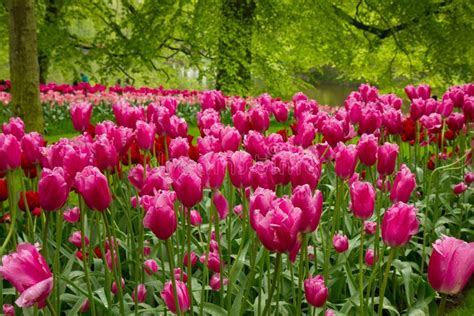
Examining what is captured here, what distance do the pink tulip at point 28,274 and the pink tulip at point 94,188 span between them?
1.22 ft

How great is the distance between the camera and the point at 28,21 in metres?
6.52

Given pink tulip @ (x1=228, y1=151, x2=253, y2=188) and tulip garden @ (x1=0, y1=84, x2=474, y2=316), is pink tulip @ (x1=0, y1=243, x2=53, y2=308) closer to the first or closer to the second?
tulip garden @ (x1=0, y1=84, x2=474, y2=316)

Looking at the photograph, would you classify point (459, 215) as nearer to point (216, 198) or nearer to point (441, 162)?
point (441, 162)

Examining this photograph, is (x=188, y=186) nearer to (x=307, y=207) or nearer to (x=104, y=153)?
(x=307, y=207)

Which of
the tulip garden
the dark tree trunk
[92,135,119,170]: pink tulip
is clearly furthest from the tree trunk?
the dark tree trunk

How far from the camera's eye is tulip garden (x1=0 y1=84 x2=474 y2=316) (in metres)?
1.76

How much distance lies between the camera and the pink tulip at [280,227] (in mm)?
1594

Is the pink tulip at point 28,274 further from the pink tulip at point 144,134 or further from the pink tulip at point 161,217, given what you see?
the pink tulip at point 144,134

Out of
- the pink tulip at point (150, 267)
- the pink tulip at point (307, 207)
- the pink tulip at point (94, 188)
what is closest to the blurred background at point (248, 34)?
the pink tulip at point (150, 267)

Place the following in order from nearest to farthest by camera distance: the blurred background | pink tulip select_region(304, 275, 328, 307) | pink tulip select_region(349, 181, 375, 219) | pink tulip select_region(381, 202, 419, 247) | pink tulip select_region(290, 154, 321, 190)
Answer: pink tulip select_region(381, 202, 419, 247) < pink tulip select_region(304, 275, 328, 307) < pink tulip select_region(290, 154, 321, 190) < pink tulip select_region(349, 181, 375, 219) < the blurred background

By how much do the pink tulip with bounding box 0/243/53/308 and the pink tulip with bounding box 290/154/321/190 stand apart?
94cm

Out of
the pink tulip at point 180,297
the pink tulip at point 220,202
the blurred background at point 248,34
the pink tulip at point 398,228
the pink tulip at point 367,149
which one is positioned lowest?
the pink tulip at point 180,297

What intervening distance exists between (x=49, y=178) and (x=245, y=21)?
1208 cm

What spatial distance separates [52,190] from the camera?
6.07 ft
